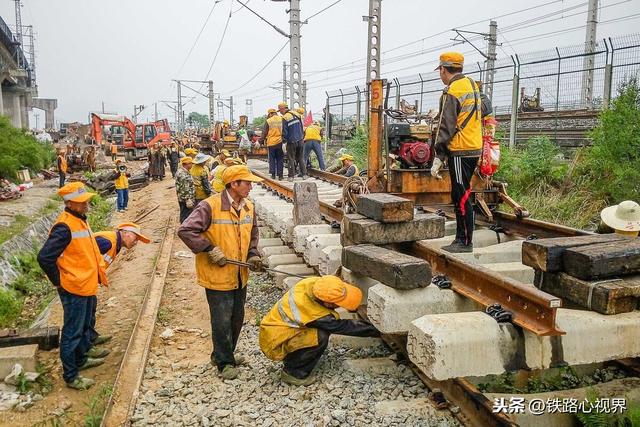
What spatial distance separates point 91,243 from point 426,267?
3.03m

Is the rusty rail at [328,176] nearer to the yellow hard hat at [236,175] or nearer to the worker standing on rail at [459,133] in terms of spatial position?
the worker standing on rail at [459,133]

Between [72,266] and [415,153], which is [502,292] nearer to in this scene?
[415,153]

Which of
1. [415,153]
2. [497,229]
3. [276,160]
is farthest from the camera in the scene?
[276,160]

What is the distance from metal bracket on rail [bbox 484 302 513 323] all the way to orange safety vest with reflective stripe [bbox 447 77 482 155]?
1.84 m

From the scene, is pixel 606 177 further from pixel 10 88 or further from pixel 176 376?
pixel 10 88

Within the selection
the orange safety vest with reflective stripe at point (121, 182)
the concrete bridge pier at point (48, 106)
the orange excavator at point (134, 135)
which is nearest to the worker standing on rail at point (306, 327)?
the orange safety vest with reflective stripe at point (121, 182)

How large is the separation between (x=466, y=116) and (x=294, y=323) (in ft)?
7.67

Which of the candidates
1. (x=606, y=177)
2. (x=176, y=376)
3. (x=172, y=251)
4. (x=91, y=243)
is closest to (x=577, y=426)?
(x=176, y=376)

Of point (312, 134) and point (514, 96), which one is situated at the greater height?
point (514, 96)

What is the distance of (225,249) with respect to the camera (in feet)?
15.5

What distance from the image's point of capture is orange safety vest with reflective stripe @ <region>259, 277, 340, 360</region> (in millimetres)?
4270

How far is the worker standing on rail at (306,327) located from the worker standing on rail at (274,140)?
25.1 feet

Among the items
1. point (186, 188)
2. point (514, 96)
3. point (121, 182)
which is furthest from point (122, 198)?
point (514, 96)

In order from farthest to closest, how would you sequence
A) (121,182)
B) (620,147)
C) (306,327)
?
(121,182) → (620,147) → (306,327)
